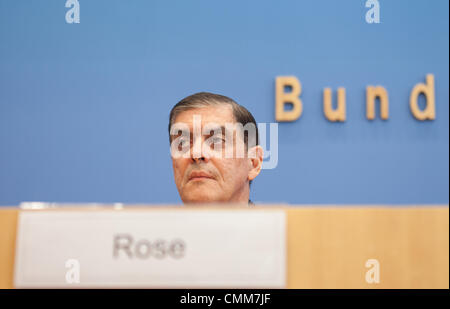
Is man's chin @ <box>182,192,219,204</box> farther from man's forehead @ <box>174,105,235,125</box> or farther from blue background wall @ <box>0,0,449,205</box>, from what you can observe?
blue background wall @ <box>0,0,449,205</box>

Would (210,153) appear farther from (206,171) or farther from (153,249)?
(153,249)

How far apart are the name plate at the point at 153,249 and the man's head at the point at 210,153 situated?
2.30 feet

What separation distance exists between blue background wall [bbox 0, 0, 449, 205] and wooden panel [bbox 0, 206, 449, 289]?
111cm

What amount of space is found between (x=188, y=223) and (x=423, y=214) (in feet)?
0.89

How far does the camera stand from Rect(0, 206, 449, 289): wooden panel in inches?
19.9

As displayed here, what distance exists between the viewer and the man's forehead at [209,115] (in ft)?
4.19

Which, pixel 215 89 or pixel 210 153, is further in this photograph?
pixel 215 89

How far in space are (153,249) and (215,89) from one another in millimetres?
1190

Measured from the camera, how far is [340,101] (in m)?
1.66

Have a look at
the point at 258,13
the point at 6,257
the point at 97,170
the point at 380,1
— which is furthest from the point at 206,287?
the point at 380,1

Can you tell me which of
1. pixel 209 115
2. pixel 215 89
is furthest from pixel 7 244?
pixel 215 89

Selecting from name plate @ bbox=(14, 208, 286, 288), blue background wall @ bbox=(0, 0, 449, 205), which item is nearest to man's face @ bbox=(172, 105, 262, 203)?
blue background wall @ bbox=(0, 0, 449, 205)

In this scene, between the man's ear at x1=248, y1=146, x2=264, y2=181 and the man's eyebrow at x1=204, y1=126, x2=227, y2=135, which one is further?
the man's ear at x1=248, y1=146, x2=264, y2=181

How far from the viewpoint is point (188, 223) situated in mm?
512
